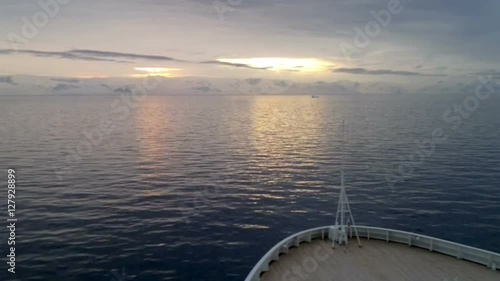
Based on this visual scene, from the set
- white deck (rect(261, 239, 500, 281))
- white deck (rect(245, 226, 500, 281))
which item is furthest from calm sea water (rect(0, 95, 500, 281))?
white deck (rect(261, 239, 500, 281))

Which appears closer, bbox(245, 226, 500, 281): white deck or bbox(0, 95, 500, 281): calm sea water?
bbox(245, 226, 500, 281): white deck

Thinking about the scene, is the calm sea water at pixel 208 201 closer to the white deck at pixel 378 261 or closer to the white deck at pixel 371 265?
the white deck at pixel 378 261

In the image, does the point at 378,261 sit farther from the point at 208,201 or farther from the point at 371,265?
the point at 208,201

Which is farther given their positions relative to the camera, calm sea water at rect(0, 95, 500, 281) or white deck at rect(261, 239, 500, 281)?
calm sea water at rect(0, 95, 500, 281)

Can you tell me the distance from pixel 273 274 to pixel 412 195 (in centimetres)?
3679

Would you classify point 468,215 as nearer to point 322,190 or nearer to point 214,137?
point 322,190

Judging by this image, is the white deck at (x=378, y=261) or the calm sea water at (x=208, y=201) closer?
the white deck at (x=378, y=261)

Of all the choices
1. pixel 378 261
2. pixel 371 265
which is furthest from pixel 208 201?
pixel 371 265

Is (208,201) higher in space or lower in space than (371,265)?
lower

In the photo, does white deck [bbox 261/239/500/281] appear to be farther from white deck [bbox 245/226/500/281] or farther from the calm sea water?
the calm sea water

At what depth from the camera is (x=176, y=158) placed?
257 ft

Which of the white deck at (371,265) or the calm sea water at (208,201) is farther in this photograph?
the calm sea water at (208,201)

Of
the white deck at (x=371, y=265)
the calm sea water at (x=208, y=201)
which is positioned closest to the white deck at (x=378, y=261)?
the white deck at (x=371, y=265)

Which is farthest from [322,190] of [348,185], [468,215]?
[468,215]
